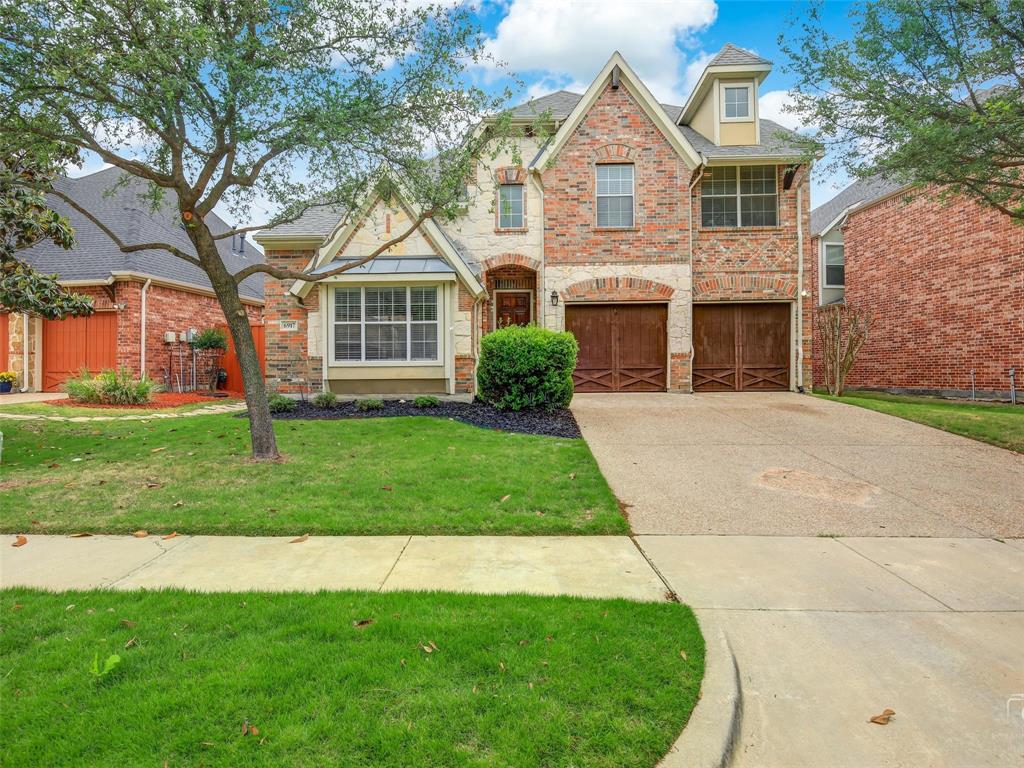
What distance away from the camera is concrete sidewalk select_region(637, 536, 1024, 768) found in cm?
219

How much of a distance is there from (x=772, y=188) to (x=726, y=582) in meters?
13.7

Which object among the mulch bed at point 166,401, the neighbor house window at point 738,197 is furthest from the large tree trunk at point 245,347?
the neighbor house window at point 738,197

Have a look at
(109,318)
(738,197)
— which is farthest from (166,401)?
(738,197)

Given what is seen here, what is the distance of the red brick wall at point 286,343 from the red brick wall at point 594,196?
6454 mm

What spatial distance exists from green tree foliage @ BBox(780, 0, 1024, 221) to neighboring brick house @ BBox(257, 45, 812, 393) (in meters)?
5.51

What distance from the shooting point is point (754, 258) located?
14109 millimetres

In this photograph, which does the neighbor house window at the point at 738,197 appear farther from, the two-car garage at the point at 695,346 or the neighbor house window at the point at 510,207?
the neighbor house window at the point at 510,207

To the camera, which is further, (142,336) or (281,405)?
A: (142,336)

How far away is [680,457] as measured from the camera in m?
7.39

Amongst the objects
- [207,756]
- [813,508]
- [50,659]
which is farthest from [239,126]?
[813,508]

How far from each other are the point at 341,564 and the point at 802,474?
5.54 meters

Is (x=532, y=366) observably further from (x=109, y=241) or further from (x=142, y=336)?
(x=109, y=241)

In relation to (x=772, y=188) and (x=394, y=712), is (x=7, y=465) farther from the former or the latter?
(x=772, y=188)

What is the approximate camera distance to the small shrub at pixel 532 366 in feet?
33.9
